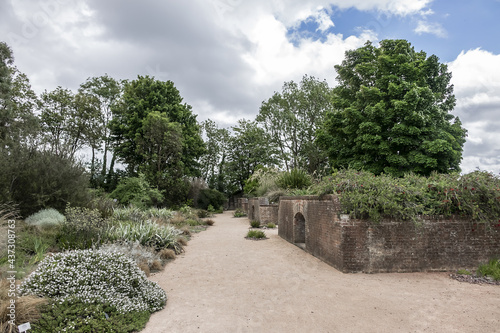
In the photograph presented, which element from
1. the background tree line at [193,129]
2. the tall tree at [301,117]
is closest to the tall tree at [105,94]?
the background tree line at [193,129]

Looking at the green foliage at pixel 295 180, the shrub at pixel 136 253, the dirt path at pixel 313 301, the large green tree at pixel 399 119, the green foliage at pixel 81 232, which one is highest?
the large green tree at pixel 399 119

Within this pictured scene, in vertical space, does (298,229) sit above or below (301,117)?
below

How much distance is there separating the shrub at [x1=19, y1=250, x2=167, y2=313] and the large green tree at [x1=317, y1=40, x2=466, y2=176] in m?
13.8

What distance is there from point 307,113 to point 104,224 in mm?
26808

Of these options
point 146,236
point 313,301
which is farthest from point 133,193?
point 313,301

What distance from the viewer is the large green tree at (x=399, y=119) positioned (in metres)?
14.2

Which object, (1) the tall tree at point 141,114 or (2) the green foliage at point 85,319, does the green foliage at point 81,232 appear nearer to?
(2) the green foliage at point 85,319

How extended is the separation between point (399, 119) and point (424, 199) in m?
10.5

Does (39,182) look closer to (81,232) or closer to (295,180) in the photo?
(81,232)

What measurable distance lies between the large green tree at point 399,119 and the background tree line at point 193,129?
0.06m

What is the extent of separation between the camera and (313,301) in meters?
4.34

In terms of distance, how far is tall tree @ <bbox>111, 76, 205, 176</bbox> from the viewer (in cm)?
2361

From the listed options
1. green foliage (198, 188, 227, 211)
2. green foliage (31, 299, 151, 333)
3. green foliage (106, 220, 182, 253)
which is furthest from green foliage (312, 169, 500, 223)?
green foliage (198, 188, 227, 211)

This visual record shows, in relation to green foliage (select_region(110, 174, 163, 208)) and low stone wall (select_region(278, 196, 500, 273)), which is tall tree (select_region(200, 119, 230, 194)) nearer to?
green foliage (select_region(110, 174, 163, 208))
